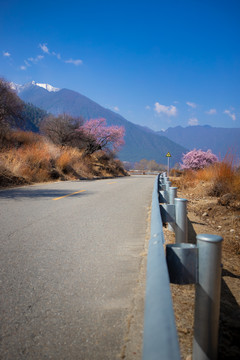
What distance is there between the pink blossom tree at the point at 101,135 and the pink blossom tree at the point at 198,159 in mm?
11558

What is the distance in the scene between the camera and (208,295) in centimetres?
128

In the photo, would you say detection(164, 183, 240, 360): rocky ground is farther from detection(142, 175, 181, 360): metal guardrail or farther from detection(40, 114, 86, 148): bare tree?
detection(40, 114, 86, 148): bare tree

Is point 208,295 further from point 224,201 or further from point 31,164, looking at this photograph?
point 31,164

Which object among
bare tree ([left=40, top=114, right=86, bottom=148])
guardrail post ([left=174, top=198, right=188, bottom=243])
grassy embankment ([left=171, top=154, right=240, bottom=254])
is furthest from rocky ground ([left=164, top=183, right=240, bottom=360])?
bare tree ([left=40, top=114, right=86, bottom=148])

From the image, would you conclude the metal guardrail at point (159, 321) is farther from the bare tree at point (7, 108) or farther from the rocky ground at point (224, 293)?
the bare tree at point (7, 108)

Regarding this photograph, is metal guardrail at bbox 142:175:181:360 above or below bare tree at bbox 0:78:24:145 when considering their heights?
below

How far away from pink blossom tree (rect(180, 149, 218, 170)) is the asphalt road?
23263 millimetres

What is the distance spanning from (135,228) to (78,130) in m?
26.2

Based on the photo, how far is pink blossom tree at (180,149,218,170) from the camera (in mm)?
26330

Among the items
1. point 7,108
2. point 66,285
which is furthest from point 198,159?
point 66,285

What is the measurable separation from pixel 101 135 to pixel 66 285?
3285 centimetres

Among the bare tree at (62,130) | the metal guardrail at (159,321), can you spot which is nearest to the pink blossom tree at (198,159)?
the bare tree at (62,130)

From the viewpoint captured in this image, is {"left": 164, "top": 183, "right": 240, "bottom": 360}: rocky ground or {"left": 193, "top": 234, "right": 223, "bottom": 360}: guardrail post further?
{"left": 164, "top": 183, "right": 240, "bottom": 360}: rocky ground

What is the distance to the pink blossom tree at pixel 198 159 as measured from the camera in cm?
2633
